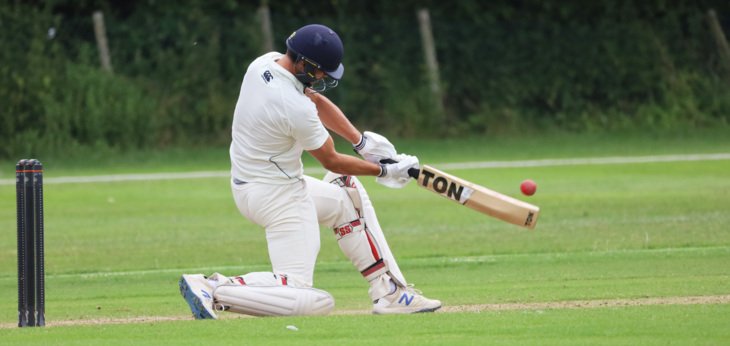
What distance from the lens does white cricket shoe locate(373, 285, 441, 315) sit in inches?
295

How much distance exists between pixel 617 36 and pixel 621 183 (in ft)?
28.2

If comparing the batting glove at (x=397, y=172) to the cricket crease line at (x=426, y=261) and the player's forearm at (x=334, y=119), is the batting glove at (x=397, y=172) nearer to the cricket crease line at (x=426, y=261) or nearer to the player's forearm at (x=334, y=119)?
the player's forearm at (x=334, y=119)

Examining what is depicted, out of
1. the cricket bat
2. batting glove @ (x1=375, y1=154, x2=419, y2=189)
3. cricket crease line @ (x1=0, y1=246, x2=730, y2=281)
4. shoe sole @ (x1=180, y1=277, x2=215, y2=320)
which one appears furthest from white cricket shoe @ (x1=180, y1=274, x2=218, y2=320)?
cricket crease line @ (x1=0, y1=246, x2=730, y2=281)

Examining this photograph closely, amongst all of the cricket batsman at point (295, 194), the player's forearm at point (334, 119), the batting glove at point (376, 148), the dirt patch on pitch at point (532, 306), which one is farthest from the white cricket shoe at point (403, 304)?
the player's forearm at point (334, 119)

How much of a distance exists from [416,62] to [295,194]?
17.9m

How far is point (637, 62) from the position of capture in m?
25.3

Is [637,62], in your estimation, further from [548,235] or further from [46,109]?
[548,235]

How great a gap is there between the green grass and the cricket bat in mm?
582

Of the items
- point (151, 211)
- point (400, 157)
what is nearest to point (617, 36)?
point (151, 211)

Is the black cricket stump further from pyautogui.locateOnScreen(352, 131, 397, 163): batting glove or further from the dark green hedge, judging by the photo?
the dark green hedge

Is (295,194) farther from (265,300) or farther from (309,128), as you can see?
(265,300)

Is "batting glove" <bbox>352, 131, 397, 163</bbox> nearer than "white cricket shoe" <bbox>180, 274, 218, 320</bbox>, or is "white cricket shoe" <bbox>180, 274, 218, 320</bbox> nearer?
"white cricket shoe" <bbox>180, 274, 218, 320</bbox>

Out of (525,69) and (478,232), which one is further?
(525,69)

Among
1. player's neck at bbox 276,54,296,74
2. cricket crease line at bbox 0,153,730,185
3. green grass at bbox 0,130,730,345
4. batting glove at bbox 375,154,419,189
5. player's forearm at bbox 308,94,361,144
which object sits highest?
player's neck at bbox 276,54,296,74
